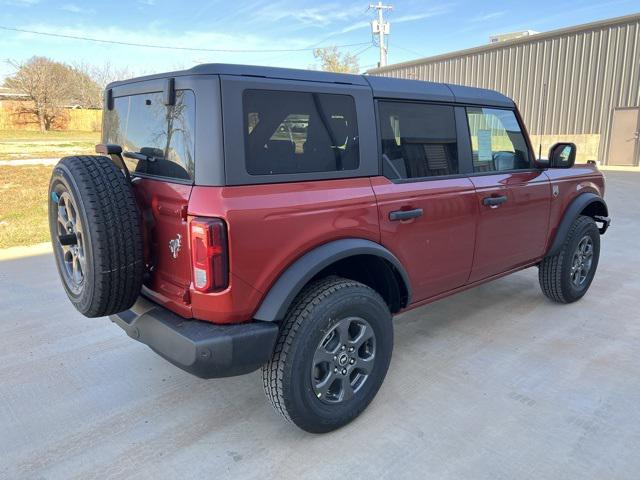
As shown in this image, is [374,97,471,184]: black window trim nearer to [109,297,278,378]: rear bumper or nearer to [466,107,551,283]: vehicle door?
[466,107,551,283]: vehicle door

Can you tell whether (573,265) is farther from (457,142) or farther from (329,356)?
(329,356)

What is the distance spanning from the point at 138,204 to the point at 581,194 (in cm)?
372

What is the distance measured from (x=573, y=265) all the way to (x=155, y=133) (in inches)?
145

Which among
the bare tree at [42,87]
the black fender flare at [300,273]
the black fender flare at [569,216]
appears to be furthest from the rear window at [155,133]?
the bare tree at [42,87]

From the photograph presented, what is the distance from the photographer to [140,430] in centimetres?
266

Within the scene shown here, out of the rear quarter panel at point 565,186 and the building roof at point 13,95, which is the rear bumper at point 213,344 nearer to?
the rear quarter panel at point 565,186

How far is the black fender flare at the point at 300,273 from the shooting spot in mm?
2311

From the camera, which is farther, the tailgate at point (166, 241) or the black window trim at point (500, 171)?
the black window trim at point (500, 171)

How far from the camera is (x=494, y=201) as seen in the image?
346 cm

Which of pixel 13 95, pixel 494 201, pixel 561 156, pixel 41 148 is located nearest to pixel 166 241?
pixel 494 201

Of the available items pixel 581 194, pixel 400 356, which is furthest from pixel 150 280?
pixel 581 194

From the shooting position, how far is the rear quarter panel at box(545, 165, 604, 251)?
13.4 feet

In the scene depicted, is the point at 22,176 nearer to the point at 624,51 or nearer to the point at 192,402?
the point at 192,402

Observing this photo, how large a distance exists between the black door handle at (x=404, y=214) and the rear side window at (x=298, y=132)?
36cm
